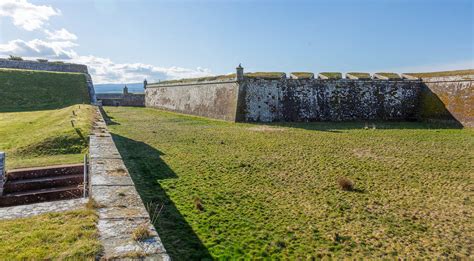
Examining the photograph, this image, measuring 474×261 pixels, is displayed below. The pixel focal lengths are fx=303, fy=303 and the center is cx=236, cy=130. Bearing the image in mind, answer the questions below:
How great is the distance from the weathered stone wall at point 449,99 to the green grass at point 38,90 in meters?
27.3

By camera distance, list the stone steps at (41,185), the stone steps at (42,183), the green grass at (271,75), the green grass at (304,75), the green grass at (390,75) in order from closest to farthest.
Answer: the stone steps at (41,185) < the stone steps at (42,183) < the green grass at (271,75) < the green grass at (304,75) < the green grass at (390,75)

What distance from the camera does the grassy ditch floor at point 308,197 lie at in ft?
15.8

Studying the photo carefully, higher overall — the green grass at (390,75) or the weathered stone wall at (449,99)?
the green grass at (390,75)

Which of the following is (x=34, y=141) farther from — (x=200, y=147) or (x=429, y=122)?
(x=429, y=122)

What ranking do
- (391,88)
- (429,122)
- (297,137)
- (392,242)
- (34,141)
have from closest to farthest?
1. (392,242)
2. (34,141)
3. (297,137)
4. (429,122)
5. (391,88)

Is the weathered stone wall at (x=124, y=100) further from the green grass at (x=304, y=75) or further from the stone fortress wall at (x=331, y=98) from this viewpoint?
the green grass at (x=304, y=75)

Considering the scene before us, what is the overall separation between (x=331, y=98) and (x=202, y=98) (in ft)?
35.8

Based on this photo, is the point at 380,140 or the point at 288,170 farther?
the point at 380,140

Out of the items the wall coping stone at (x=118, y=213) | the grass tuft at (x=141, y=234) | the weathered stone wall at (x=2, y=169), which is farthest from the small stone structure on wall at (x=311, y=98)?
the grass tuft at (x=141, y=234)

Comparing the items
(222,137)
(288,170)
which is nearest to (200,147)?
(222,137)

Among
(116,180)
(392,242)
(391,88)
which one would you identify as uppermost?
(391,88)

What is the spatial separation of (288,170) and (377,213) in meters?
3.25

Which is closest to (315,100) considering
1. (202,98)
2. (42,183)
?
(202,98)

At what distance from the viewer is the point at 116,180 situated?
561 centimetres
